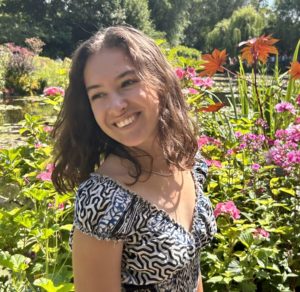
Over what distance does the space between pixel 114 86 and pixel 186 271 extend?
0.46 m

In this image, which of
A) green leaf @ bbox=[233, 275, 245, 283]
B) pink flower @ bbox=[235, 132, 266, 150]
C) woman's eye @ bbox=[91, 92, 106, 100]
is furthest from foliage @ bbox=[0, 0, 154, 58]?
woman's eye @ bbox=[91, 92, 106, 100]

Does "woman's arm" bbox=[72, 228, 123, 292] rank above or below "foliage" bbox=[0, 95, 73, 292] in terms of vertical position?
above

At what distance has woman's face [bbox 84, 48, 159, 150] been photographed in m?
0.93

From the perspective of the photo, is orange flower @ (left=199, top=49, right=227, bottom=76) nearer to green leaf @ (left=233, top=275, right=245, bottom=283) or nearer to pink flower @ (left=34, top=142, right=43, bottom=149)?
pink flower @ (left=34, top=142, right=43, bottom=149)

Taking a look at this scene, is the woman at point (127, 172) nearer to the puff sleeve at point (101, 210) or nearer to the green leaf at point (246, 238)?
the puff sleeve at point (101, 210)

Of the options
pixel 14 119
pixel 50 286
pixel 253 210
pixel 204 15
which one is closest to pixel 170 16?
pixel 204 15

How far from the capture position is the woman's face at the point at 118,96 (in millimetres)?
929

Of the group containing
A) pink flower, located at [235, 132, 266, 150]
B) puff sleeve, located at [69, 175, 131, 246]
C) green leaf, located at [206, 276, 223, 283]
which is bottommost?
green leaf, located at [206, 276, 223, 283]

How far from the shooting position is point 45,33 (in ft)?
82.2

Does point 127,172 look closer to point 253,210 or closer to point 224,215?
point 224,215

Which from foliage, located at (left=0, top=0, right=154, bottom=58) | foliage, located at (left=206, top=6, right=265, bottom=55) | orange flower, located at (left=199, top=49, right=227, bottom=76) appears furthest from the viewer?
foliage, located at (left=206, top=6, right=265, bottom=55)

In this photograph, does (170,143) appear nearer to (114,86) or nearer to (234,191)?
(114,86)

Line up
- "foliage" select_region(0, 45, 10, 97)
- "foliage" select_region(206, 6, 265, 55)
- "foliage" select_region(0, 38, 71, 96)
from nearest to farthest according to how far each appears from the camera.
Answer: "foliage" select_region(0, 45, 10, 97) → "foliage" select_region(0, 38, 71, 96) → "foliage" select_region(206, 6, 265, 55)

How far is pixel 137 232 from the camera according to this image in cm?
90
